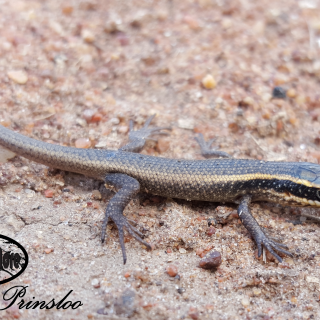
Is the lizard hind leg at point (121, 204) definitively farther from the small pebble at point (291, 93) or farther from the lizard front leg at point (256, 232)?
the small pebble at point (291, 93)

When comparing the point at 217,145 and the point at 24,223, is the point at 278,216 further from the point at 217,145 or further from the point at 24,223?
the point at 24,223

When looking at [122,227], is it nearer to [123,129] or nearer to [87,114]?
[123,129]

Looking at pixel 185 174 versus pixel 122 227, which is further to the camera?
pixel 185 174

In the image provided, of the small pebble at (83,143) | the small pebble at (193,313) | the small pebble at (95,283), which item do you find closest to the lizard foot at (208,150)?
the small pebble at (83,143)

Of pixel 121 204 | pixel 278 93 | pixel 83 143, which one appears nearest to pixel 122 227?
pixel 121 204

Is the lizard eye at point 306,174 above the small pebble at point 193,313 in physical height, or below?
A: above

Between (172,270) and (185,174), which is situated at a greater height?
(185,174)

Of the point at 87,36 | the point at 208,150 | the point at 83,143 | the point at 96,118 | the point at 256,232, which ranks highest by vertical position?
the point at 87,36
